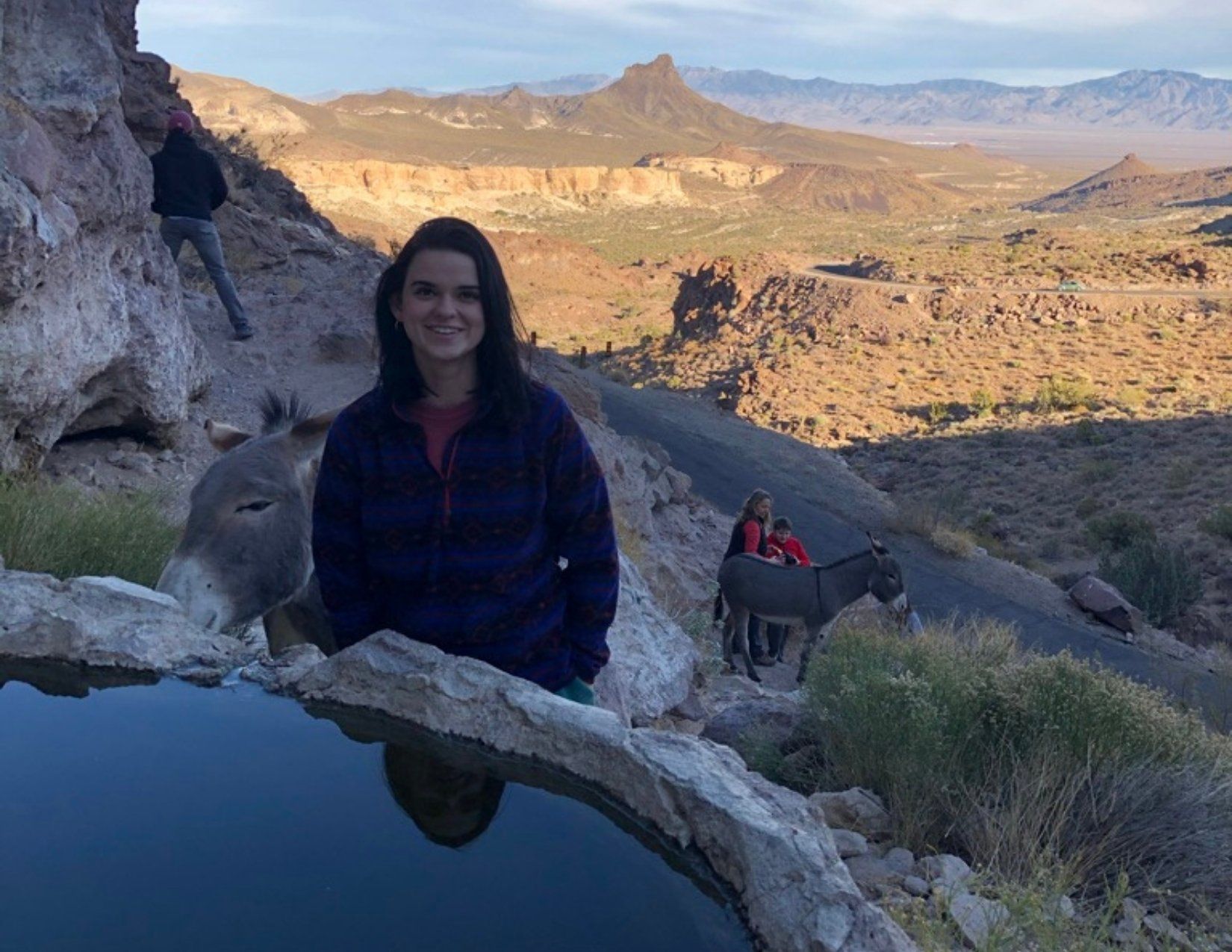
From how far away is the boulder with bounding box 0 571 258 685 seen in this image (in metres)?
3.29

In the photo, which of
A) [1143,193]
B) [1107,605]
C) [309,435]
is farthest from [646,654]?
[1143,193]

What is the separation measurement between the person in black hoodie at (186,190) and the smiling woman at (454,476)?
30.1 feet

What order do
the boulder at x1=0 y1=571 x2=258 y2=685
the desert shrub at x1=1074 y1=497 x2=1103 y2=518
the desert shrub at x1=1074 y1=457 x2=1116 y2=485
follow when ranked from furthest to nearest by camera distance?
the desert shrub at x1=1074 y1=457 x2=1116 y2=485 < the desert shrub at x1=1074 y1=497 x2=1103 y2=518 < the boulder at x1=0 y1=571 x2=258 y2=685

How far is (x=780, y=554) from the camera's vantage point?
38.6 ft

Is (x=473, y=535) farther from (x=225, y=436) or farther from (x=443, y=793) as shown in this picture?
(x=225, y=436)

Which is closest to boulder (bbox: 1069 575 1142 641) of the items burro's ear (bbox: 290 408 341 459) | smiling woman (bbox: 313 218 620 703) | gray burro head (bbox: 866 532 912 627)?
gray burro head (bbox: 866 532 912 627)

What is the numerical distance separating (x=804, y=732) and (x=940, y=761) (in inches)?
46.1

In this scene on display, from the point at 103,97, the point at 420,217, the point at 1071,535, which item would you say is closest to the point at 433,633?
the point at 103,97

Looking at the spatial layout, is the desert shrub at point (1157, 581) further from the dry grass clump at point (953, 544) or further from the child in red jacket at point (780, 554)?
the child in red jacket at point (780, 554)

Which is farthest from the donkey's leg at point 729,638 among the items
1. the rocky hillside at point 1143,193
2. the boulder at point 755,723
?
the rocky hillside at point 1143,193

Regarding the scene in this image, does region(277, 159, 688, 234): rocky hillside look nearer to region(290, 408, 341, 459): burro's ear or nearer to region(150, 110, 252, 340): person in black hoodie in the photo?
region(150, 110, 252, 340): person in black hoodie

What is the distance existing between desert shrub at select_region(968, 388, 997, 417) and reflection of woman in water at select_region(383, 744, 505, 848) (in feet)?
100

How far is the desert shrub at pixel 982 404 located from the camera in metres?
32.0

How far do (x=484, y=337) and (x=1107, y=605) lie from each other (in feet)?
54.1
